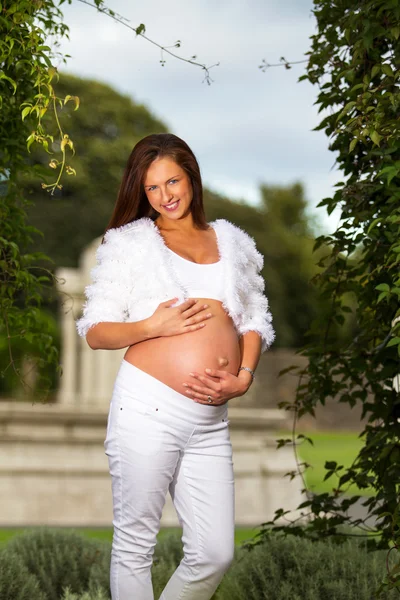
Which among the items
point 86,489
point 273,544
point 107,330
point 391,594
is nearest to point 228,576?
point 273,544

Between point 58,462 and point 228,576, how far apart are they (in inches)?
171

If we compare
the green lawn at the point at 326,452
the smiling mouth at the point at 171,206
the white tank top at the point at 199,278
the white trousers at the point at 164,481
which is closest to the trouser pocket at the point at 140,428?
the white trousers at the point at 164,481

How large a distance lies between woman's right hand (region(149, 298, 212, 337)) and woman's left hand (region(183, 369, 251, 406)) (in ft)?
0.48

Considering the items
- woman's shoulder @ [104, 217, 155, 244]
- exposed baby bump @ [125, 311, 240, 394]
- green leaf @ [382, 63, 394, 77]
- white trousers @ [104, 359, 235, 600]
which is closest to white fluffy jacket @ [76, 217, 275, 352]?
woman's shoulder @ [104, 217, 155, 244]

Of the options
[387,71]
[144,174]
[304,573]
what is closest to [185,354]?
[144,174]

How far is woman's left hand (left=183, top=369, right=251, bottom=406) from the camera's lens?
271 centimetres

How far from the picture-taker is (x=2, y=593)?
12.4 feet

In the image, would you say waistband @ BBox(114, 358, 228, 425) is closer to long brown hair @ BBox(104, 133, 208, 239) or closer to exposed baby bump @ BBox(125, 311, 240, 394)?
exposed baby bump @ BBox(125, 311, 240, 394)

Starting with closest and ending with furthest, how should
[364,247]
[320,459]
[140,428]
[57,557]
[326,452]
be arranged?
[140,428] → [364,247] → [57,557] → [320,459] → [326,452]

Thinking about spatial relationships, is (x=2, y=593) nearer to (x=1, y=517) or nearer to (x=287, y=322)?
(x=1, y=517)

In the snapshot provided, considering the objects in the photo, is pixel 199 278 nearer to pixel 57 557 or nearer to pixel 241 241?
pixel 241 241

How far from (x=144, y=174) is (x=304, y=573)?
1827mm

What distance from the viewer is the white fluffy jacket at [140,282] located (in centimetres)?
283

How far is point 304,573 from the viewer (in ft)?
12.2
